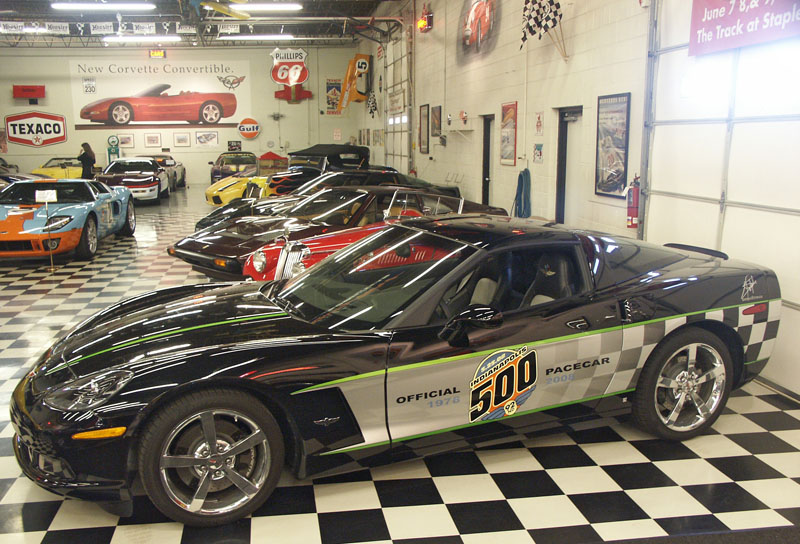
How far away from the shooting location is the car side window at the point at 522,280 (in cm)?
322

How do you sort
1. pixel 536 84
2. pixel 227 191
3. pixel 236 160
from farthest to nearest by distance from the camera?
pixel 236 160, pixel 227 191, pixel 536 84

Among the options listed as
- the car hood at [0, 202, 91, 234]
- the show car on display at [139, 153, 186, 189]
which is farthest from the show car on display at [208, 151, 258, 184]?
the car hood at [0, 202, 91, 234]

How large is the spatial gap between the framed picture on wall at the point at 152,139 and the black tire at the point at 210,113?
1.75 m

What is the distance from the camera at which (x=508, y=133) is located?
984 cm

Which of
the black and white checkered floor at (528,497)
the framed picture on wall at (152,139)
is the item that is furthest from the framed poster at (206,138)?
the black and white checkered floor at (528,497)

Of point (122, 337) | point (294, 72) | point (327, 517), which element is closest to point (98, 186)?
point (122, 337)

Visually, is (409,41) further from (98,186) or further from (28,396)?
(28,396)

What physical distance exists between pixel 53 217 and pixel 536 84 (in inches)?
260

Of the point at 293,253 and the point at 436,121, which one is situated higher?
the point at 436,121

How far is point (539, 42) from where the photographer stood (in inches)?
340

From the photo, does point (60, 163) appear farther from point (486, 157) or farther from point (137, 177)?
point (486, 157)

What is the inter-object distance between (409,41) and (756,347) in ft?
45.4

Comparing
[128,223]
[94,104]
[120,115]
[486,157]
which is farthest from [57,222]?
[94,104]

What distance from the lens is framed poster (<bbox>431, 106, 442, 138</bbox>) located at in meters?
13.7
